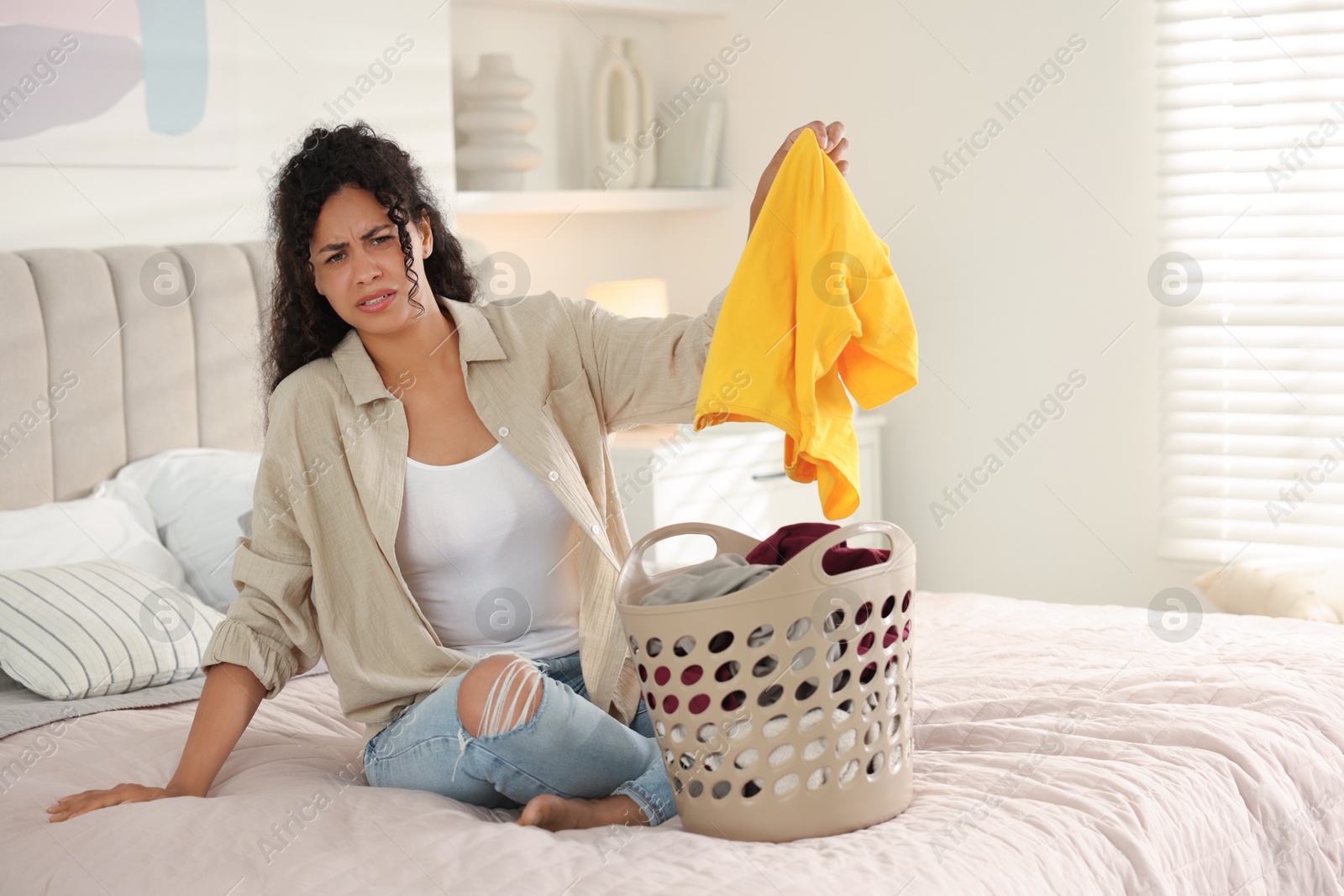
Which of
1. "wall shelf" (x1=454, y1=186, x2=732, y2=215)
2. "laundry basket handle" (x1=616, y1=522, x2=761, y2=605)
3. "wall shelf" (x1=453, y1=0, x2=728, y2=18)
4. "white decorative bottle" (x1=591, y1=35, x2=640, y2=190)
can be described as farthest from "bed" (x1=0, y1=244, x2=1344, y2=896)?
"wall shelf" (x1=453, y1=0, x2=728, y2=18)

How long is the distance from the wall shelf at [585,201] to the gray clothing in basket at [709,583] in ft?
6.73

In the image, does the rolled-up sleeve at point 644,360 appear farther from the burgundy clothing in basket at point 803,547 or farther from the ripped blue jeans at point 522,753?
the ripped blue jeans at point 522,753

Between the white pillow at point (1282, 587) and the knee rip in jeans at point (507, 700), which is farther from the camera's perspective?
the white pillow at point (1282, 587)

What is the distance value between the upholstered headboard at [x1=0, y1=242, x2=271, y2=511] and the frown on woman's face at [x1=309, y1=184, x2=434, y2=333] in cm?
63

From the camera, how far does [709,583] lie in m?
1.22

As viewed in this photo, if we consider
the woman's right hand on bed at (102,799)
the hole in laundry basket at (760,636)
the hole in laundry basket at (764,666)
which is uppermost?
the hole in laundry basket at (760,636)

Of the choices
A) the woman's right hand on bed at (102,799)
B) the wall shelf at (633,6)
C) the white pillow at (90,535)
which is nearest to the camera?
the woman's right hand on bed at (102,799)

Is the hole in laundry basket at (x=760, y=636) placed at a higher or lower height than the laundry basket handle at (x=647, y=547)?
lower

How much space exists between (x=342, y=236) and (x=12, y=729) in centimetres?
80

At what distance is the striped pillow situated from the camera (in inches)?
71.0

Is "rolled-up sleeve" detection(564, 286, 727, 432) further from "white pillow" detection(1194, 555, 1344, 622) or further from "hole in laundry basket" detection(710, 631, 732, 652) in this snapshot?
"white pillow" detection(1194, 555, 1344, 622)

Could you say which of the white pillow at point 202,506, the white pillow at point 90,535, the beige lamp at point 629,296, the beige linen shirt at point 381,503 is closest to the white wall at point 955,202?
the beige lamp at point 629,296

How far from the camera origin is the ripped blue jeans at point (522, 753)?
131 cm

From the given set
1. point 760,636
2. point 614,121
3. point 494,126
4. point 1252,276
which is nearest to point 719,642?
point 760,636
